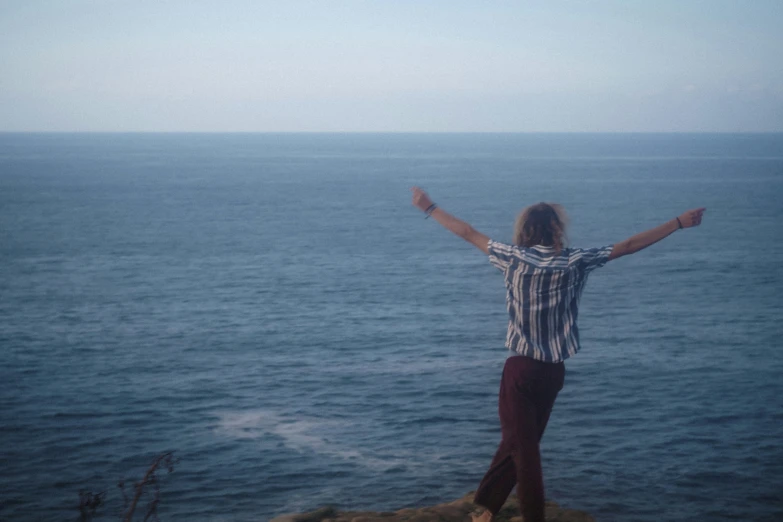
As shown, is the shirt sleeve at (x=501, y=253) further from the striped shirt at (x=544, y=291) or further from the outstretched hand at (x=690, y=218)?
the outstretched hand at (x=690, y=218)

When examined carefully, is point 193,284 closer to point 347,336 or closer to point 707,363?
point 347,336

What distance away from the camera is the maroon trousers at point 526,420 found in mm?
5441

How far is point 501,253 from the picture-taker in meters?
5.37

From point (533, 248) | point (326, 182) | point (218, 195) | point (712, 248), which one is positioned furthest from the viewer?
point (326, 182)

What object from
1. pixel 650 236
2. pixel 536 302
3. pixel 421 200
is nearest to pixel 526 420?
pixel 536 302

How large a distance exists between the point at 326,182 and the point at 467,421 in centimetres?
11978

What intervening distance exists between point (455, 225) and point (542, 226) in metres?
0.57

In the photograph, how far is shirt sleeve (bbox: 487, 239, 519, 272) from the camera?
534 centimetres

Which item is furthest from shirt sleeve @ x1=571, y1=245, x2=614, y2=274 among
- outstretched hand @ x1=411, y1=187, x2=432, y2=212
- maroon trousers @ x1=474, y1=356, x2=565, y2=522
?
outstretched hand @ x1=411, y1=187, x2=432, y2=212

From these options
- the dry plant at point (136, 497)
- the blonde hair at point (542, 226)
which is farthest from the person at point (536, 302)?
the dry plant at point (136, 497)

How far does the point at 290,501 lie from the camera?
22312 millimetres

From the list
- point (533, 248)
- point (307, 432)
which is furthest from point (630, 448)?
point (533, 248)

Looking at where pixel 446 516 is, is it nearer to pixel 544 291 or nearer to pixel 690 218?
pixel 544 291

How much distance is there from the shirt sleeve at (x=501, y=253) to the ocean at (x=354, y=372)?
16.6 m
